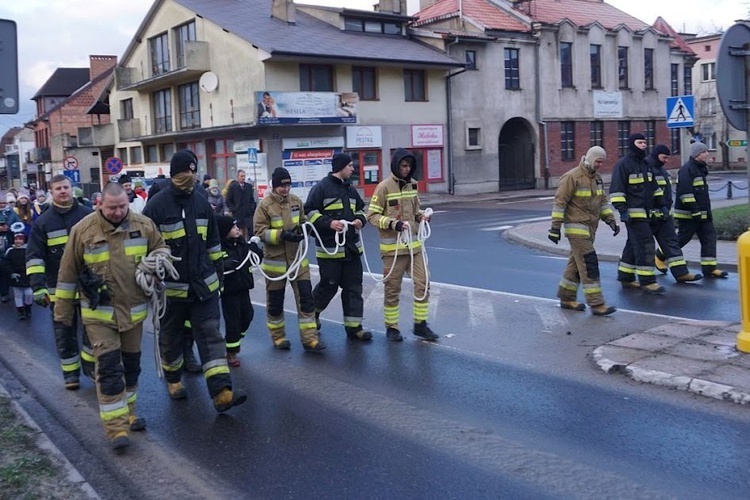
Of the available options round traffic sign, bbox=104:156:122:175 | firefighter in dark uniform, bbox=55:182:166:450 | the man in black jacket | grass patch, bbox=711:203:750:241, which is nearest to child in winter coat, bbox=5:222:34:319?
firefighter in dark uniform, bbox=55:182:166:450

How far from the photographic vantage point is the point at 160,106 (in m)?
41.2

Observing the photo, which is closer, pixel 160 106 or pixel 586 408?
pixel 586 408

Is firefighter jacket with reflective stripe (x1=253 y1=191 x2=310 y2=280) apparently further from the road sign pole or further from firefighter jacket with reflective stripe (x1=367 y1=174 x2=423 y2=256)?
the road sign pole

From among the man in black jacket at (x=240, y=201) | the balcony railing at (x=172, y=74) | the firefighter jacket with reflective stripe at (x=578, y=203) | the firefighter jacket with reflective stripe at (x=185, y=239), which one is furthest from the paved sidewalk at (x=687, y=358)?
the balcony railing at (x=172, y=74)

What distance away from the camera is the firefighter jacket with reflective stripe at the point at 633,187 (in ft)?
34.8

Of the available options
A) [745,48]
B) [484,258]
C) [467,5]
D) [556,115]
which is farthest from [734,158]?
[745,48]

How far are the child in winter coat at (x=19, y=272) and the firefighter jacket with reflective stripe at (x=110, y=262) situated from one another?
5.66 meters

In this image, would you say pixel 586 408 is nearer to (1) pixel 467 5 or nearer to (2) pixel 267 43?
(2) pixel 267 43

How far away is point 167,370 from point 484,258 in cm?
938

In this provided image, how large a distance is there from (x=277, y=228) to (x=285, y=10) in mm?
29593

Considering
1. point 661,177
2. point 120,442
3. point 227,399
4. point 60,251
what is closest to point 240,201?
point 661,177

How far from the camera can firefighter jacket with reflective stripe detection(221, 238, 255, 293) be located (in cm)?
752

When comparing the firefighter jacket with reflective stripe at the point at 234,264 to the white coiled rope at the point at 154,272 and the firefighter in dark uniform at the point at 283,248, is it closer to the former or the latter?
the firefighter in dark uniform at the point at 283,248

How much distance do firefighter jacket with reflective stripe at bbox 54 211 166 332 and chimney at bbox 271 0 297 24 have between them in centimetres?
3160
